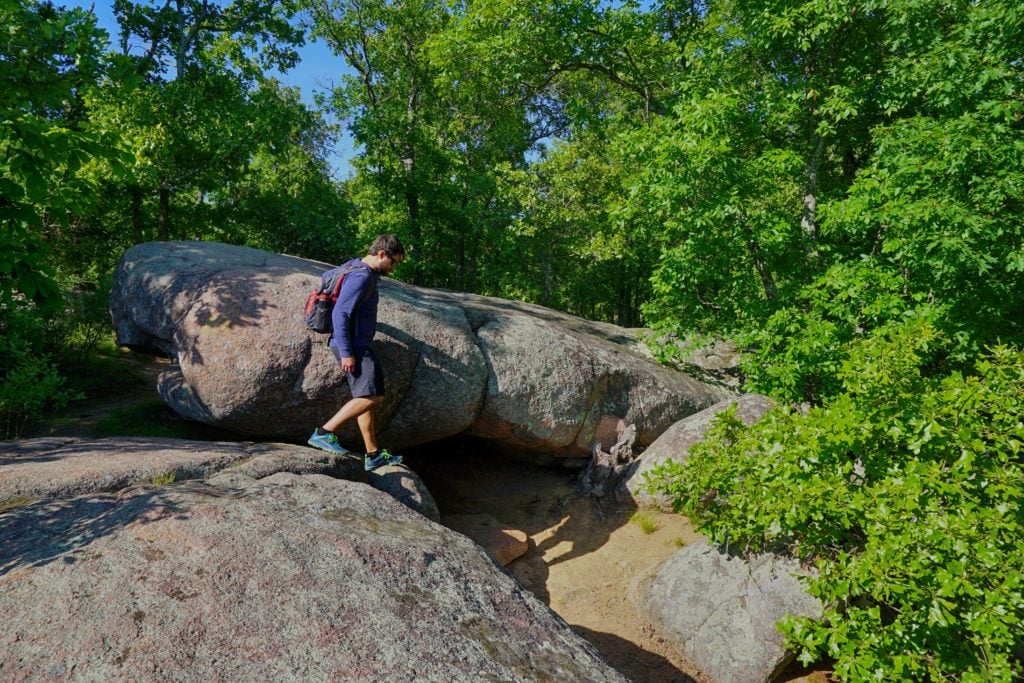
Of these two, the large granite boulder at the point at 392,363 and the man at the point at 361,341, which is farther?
the large granite boulder at the point at 392,363

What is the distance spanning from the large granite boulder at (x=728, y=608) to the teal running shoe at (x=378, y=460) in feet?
10.7

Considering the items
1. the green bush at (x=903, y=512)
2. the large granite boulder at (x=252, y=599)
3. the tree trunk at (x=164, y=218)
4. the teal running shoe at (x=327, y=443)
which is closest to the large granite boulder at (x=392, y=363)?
the teal running shoe at (x=327, y=443)

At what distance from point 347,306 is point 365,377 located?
81cm

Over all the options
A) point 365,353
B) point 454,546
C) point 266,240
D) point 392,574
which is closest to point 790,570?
point 454,546

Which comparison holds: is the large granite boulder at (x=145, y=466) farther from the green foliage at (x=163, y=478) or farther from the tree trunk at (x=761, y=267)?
the tree trunk at (x=761, y=267)

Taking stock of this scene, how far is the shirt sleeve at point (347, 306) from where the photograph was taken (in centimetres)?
638

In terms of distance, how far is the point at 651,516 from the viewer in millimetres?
8281

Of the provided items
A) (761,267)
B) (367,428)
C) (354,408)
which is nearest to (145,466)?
(354,408)

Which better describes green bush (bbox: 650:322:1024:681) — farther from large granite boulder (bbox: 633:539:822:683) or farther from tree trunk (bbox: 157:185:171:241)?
tree trunk (bbox: 157:185:171:241)

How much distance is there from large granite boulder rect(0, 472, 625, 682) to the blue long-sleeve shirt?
2.18m

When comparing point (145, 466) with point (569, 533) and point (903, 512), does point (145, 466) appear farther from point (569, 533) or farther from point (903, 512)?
point (903, 512)

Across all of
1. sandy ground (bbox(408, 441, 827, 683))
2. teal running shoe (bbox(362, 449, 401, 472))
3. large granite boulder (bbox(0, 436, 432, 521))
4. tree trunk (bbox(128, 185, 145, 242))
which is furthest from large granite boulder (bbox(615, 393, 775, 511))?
tree trunk (bbox(128, 185, 145, 242))

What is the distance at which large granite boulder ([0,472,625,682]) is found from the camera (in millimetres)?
3037

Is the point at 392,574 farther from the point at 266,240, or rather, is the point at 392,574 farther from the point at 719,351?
the point at 266,240
